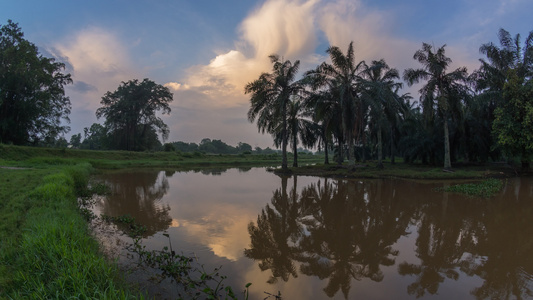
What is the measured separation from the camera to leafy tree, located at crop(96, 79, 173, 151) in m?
48.8

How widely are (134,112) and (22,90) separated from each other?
746 inches

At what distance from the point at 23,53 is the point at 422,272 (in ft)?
135

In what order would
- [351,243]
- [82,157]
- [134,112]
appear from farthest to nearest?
[134,112], [82,157], [351,243]

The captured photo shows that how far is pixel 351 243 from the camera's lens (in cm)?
579

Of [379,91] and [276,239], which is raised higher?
[379,91]

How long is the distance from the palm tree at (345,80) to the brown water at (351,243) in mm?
11423

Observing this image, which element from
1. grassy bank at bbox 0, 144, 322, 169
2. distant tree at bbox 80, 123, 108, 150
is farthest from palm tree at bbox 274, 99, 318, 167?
distant tree at bbox 80, 123, 108, 150

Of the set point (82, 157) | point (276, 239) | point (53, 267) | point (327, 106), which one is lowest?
point (276, 239)

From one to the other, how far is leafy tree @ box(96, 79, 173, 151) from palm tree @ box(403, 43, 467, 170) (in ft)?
144

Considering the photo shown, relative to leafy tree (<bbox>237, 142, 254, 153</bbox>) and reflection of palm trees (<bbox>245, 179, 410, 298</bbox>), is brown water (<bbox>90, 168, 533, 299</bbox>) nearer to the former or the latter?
reflection of palm trees (<bbox>245, 179, 410, 298</bbox>)

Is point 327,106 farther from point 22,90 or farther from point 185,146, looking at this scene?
point 185,146

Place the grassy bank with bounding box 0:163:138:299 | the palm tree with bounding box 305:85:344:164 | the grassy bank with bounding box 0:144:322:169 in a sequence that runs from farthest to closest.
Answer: the grassy bank with bounding box 0:144:322:169 < the palm tree with bounding box 305:85:344:164 < the grassy bank with bounding box 0:163:138:299

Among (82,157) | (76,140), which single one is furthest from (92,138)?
(82,157)

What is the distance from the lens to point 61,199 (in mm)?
7379
